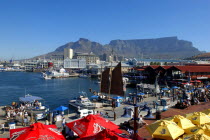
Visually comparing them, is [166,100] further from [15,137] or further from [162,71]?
[162,71]

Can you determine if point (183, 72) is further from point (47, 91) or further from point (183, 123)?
point (183, 123)

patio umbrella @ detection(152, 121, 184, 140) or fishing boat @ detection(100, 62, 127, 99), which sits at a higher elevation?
fishing boat @ detection(100, 62, 127, 99)

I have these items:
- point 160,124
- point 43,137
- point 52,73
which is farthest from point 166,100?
point 52,73

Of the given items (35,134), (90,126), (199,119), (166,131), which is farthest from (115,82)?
(35,134)

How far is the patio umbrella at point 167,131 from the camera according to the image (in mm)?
10680

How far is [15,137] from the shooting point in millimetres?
9398

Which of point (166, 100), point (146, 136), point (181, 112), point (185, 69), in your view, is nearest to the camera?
point (146, 136)

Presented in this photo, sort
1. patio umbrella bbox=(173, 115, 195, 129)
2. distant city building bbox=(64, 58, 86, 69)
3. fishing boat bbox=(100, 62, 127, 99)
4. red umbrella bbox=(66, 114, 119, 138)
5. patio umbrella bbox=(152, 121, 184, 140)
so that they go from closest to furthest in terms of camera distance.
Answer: red umbrella bbox=(66, 114, 119, 138) < patio umbrella bbox=(152, 121, 184, 140) < patio umbrella bbox=(173, 115, 195, 129) < fishing boat bbox=(100, 62, 127, 99) < distant city building bbox=(64, 58, 86, 69)

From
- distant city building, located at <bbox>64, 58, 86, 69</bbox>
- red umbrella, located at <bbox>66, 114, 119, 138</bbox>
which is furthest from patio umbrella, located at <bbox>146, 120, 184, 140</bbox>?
distant city building, located at <bbox>64, 58, 86, 69</bbox>

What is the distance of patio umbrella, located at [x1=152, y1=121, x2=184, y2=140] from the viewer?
1068 cm

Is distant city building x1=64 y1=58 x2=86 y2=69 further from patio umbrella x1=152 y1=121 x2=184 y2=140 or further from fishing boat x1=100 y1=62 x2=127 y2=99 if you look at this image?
patio umbrella x1=152 y1=121 x2=184 y2=140

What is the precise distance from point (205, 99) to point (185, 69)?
104ft

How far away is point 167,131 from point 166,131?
0.05m

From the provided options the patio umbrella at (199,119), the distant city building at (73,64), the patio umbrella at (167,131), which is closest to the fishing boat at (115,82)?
the patio umbrella at (199,119)
